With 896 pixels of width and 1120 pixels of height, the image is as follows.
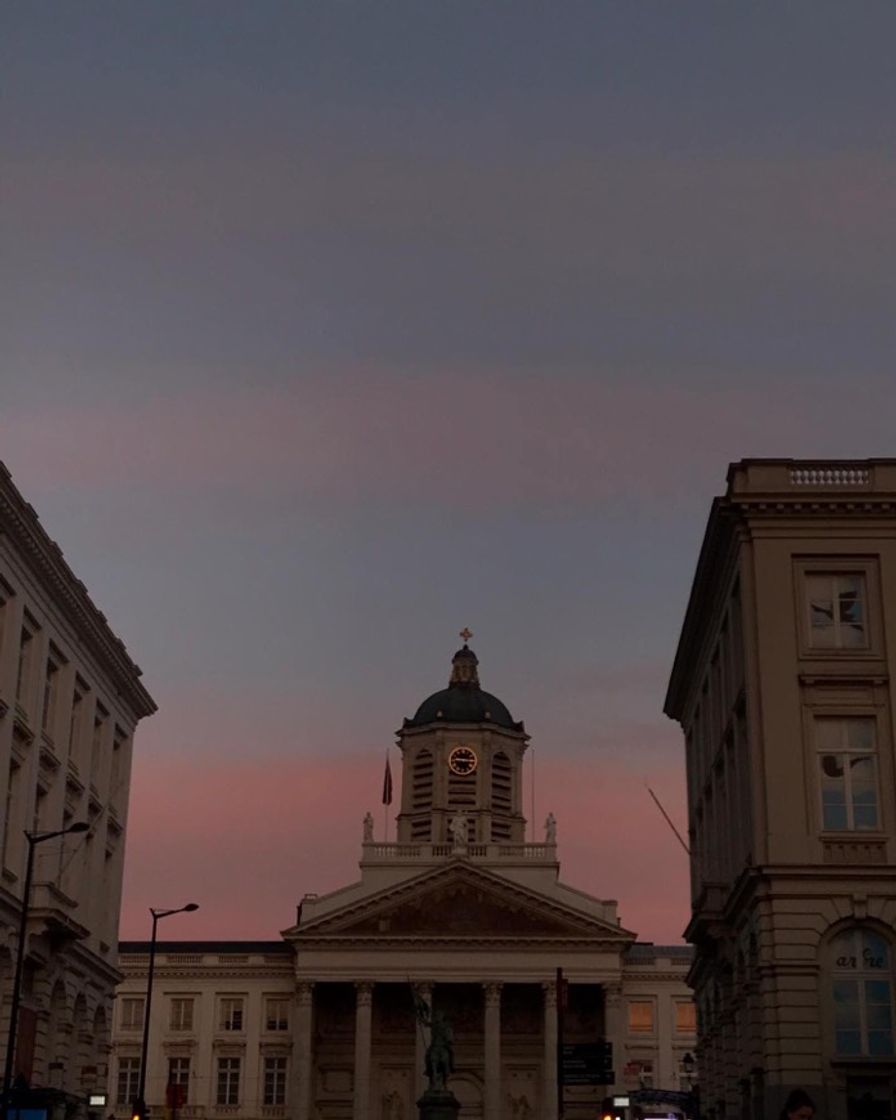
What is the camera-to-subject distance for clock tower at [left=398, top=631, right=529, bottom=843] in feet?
353

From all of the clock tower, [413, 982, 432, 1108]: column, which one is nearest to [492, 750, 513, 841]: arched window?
the clock tower

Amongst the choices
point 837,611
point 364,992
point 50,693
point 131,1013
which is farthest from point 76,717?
point 131,1013

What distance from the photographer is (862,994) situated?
43.9 m

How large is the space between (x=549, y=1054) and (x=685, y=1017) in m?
8.90

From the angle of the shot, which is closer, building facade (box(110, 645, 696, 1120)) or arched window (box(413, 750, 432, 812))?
building facade (box(110, 645, 696, 1120))

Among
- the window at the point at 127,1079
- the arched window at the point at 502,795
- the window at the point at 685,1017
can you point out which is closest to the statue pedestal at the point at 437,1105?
the window at the point at 685,1017

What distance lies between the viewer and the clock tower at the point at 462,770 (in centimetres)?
10769

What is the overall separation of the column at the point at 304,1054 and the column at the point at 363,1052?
267 cm

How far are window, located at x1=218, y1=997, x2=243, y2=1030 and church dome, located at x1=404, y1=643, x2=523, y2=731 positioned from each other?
20842 mm

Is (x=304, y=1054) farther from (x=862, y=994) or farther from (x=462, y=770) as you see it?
(x=862, y=994)

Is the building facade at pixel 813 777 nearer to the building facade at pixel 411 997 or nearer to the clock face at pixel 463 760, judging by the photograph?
the building facade at pixel 411 997

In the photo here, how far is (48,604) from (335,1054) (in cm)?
5224

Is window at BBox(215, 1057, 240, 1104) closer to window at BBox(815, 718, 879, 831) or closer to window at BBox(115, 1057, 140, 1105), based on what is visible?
window at BBox(115, 1057, 140, 1105)

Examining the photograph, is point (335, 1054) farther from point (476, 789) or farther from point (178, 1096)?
point (178, 1096)
